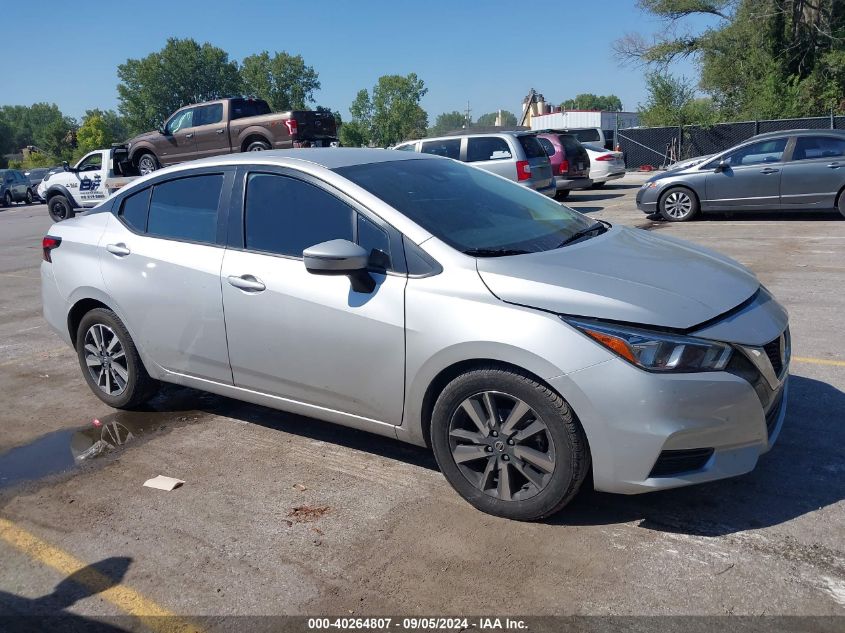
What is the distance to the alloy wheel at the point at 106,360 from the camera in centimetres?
509

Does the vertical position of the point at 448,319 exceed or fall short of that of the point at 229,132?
it falls short

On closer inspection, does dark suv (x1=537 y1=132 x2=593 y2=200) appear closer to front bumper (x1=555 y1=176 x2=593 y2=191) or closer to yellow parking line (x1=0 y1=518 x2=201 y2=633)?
front bumper (x1=555 y1=176 x2=593 y2=191)

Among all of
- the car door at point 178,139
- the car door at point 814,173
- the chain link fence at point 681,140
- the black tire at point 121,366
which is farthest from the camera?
the chain link fence at point 681,140

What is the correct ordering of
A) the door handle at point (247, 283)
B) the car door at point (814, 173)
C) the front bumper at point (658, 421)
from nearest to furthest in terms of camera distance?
the front bumper at point (658, 421) < the door handle at point (247, 283) < the car door at point (814, 173)

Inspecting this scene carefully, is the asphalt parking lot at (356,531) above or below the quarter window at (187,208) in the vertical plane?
below

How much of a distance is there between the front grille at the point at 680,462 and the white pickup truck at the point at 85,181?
758 inches

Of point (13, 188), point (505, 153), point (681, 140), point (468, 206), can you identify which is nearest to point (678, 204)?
point (505, 153)

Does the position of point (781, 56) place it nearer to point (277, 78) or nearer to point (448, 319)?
point (448, 319)

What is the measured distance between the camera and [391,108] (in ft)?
402

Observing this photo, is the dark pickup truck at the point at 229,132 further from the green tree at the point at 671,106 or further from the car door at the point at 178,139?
the green tree at the point at 671,106

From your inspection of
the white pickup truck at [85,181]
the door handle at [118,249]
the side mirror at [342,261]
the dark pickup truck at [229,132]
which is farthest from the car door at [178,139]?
the side mirror at [342,261]

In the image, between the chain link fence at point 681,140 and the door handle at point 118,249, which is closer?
the door handle at point 118,249

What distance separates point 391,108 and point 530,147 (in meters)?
112

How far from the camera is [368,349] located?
3.75 meters
